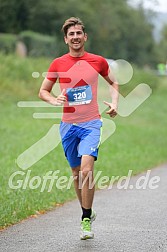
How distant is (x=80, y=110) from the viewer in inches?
316

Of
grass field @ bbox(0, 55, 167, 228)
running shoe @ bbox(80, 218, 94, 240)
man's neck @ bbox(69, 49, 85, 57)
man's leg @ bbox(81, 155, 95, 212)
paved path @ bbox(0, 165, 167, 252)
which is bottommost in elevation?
grass field @ bbox(0, 55, 167, 228)

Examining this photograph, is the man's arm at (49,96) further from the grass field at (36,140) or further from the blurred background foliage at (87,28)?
the blurred background foliage at (87,28)

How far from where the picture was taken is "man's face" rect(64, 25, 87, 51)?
8047 mm

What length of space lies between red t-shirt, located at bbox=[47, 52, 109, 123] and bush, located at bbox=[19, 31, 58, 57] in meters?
45.6

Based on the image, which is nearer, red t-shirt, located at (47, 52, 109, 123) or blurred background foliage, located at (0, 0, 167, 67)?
red t-shirt, located at (47, 52, 109, 123)

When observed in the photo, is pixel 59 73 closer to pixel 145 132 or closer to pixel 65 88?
pixel 65 88

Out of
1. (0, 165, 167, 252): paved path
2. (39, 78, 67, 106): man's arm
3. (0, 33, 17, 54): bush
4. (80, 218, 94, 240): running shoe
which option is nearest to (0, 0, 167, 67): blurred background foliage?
(0, 33, 17, 54): bush

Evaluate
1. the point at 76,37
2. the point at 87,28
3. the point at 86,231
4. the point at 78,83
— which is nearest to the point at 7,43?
the point at 87,28

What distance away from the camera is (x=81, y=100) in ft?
26.2

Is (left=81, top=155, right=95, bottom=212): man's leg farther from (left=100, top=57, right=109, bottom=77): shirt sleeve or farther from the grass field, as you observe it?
the grass field

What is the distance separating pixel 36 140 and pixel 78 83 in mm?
11387

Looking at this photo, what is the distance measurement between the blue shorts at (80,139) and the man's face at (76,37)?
83 centimetres

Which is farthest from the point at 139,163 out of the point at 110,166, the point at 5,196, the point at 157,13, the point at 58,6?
the point at 157,13

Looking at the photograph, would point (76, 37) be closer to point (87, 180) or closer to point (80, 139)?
point (80, 139)
